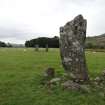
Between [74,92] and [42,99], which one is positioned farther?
[74,92]

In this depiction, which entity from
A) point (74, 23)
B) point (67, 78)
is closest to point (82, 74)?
point (67, 78)

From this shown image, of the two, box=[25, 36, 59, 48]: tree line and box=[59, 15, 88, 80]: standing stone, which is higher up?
box=[59, 15, 88, 80]: standing stone

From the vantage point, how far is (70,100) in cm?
1073

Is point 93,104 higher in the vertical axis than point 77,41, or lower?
lower

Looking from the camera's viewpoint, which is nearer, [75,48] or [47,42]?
[75,48]

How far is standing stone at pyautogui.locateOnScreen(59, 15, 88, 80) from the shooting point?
13055mm

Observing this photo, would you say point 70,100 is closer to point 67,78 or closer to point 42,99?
point 42,99

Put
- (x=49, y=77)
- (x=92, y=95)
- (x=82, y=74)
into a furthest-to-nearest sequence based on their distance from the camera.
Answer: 1. (x=49, y=77)
2. (x=82, y=74)
3. (x=92, y=95)

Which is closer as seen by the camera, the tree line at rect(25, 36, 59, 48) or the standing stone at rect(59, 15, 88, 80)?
the standing stone at rect(59, 15, 88, 80)

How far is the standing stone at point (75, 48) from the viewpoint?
13055mm

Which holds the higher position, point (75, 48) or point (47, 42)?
point (75, 48)

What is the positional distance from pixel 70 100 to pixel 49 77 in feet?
11.7

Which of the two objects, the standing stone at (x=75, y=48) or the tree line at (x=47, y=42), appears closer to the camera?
the standing stone at (x=75, y=48)

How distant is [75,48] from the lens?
13.1 m
